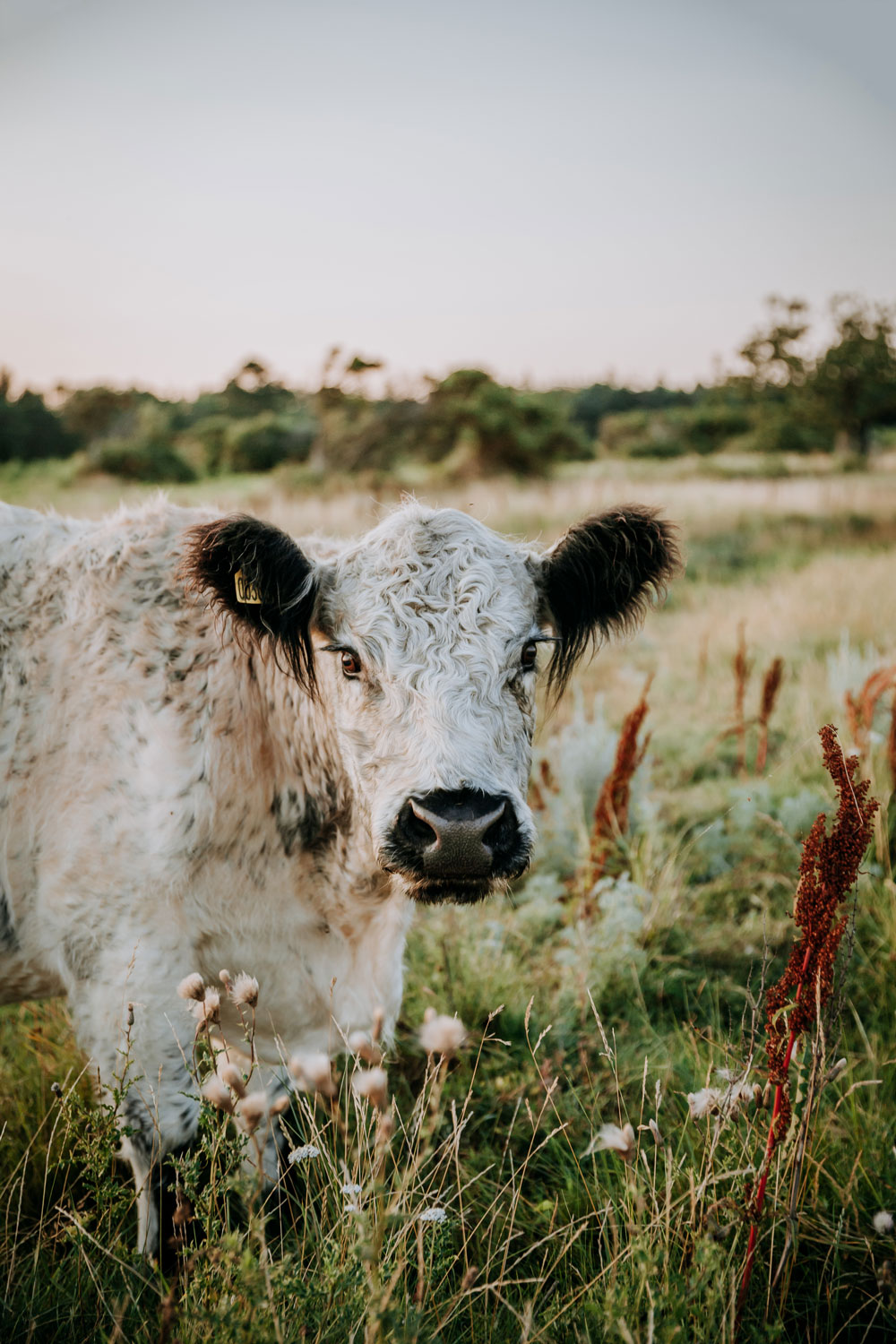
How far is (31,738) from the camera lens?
2.94 metres

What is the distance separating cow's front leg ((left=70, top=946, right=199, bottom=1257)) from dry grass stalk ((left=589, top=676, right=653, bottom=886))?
7.81 feet

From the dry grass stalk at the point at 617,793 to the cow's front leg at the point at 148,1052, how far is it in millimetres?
2382

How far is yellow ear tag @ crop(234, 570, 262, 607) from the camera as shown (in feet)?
9.16

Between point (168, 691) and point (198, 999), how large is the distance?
1235mm

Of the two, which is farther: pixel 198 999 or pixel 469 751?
pixel 469 751

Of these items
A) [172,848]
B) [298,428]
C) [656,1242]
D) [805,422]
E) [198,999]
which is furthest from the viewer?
[805,422]

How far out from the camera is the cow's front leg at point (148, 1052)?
2.61 m

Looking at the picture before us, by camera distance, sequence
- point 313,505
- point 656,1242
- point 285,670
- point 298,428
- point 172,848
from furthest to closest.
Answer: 1. point 298,428
2. point 313,505
3. point 285,670
4. point 172,848
5. point 656,1242

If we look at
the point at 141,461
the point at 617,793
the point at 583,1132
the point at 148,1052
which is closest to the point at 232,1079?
the point at 148,1052

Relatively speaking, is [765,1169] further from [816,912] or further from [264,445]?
[264,445]

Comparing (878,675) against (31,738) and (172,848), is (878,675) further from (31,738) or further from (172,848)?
(31,738)

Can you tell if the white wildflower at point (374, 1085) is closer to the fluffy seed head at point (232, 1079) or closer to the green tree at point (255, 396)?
the fluffy seed head at point (232, 1079)

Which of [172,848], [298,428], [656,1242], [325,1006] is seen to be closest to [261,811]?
[172,848]

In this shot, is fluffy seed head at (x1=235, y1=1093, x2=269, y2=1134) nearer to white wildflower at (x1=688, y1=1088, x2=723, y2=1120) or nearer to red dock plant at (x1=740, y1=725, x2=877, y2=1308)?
white wildflower at (x1=688, y1=1088, x2=723, y2=1120)
